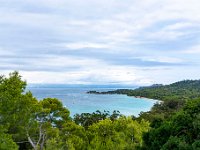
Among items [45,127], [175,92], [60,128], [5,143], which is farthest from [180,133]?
[175,92]

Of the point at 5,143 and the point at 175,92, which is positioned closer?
the point at 5,143

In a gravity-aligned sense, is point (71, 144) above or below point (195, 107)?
below

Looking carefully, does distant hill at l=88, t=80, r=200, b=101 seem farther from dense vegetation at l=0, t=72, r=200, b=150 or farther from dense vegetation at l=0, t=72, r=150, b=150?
dense vegetation at l=0, t=72, r=200, b=150

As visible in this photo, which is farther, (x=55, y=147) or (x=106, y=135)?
(x=106, y=135)

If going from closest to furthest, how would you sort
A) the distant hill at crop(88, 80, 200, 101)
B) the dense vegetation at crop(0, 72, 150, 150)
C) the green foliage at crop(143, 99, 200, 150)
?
1. the dense vegetation at crop(0, 72, 150, 150)
2. the green foliage at crop(143, 99, 200, 150)
3. the distant hill at crop(88, 80, 200, 101)

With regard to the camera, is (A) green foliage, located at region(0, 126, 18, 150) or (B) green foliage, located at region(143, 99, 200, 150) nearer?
(A) green foliage, located at region(0, 126, 18, 150)

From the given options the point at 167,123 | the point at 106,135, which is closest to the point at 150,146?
the point at 167,123

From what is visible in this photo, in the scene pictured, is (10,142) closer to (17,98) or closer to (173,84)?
(17,98)

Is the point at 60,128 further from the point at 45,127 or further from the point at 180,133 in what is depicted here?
the point at 180,133

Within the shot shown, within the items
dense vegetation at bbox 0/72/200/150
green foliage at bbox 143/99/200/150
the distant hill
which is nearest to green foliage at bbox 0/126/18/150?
dense vegetation at bbox 0/72/200/150

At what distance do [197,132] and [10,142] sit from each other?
6408 millimetres

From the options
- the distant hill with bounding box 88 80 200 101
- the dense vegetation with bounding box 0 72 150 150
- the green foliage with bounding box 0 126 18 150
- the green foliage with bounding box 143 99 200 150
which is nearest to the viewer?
the green foliage with bounding box 0 126 18 150

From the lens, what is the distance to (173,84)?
18388 cm

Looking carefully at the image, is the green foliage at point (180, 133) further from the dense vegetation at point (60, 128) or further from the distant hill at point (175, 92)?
the distant hill at point (175, 92)
